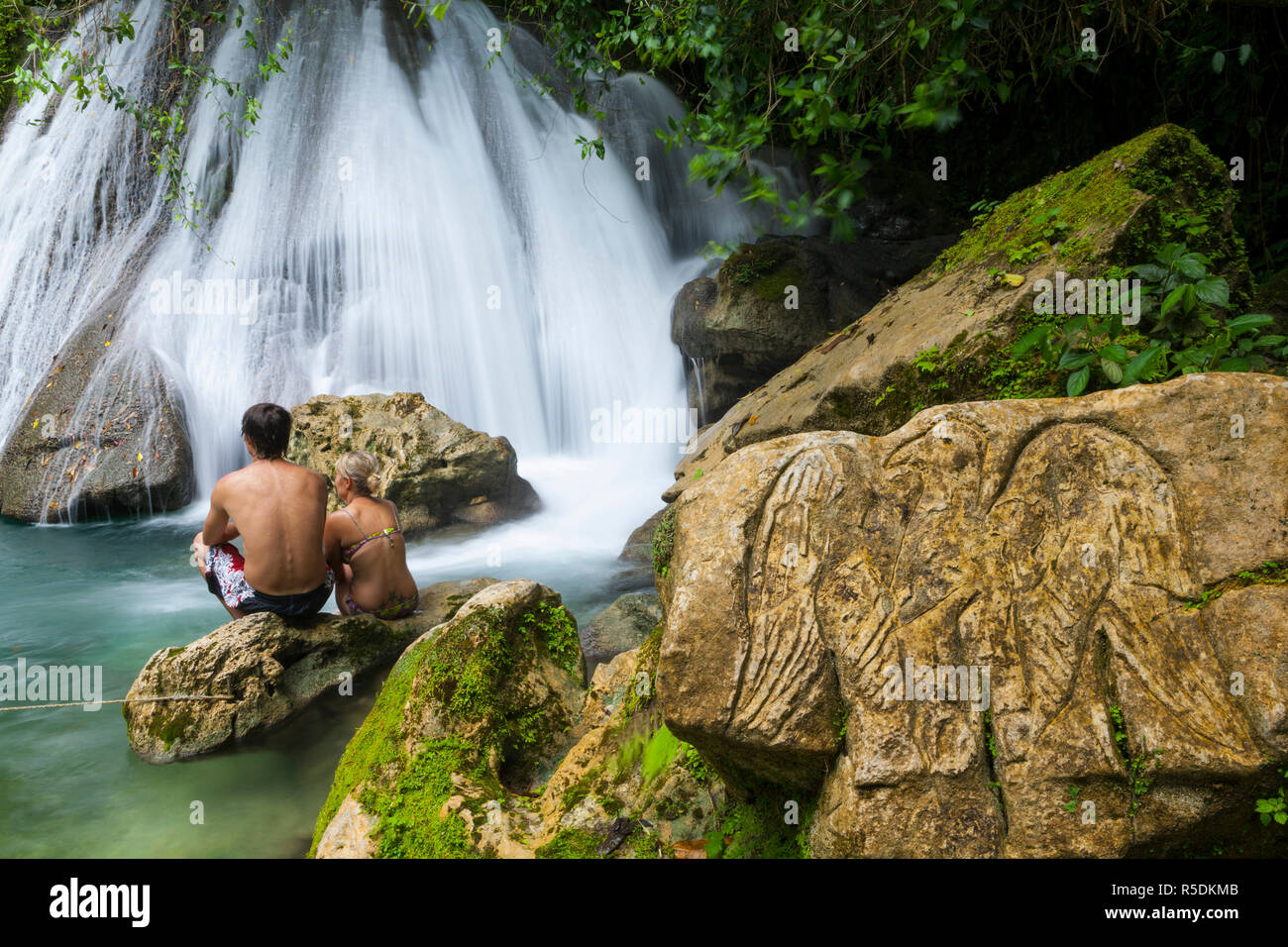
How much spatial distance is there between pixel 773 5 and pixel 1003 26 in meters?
2.17

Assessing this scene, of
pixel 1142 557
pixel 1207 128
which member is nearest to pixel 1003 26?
pixel 1207 128

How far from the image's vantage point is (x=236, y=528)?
4.59m

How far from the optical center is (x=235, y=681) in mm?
4180

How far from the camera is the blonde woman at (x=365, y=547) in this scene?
486 cm

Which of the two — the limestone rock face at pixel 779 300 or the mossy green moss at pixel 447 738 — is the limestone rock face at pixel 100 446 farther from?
the mossy green moss at pixel 447 738

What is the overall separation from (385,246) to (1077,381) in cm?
966

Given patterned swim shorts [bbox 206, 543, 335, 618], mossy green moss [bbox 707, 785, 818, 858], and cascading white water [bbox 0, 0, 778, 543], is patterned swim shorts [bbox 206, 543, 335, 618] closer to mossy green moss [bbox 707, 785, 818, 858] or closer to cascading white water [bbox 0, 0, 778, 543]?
mossy green moss [bbox 707, 785, 818, 858]

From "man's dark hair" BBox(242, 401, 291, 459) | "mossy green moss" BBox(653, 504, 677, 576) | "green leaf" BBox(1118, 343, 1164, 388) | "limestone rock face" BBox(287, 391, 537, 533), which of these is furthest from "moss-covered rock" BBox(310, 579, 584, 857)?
"limestone rock face" BBox(287, 391, 537, 533)

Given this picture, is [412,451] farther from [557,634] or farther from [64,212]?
[64,212]

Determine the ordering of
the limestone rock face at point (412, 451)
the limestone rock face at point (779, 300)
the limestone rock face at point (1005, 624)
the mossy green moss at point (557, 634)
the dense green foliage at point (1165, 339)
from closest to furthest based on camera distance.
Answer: the limestone rock face at point (1005, 624), the dense green foliage at point (1165, 339), the mossy green moss at point (557, 634), the limestone rock face at point (412, 451), the limestone rock face at point (779, 300)

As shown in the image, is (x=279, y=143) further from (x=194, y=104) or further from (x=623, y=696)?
(x=623, y=696)

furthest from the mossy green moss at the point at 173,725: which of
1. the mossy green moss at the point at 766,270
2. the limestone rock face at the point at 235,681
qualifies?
the mossy green moss at the point at 766,270

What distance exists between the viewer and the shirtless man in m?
4.40

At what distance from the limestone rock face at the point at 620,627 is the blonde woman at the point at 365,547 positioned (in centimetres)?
127
